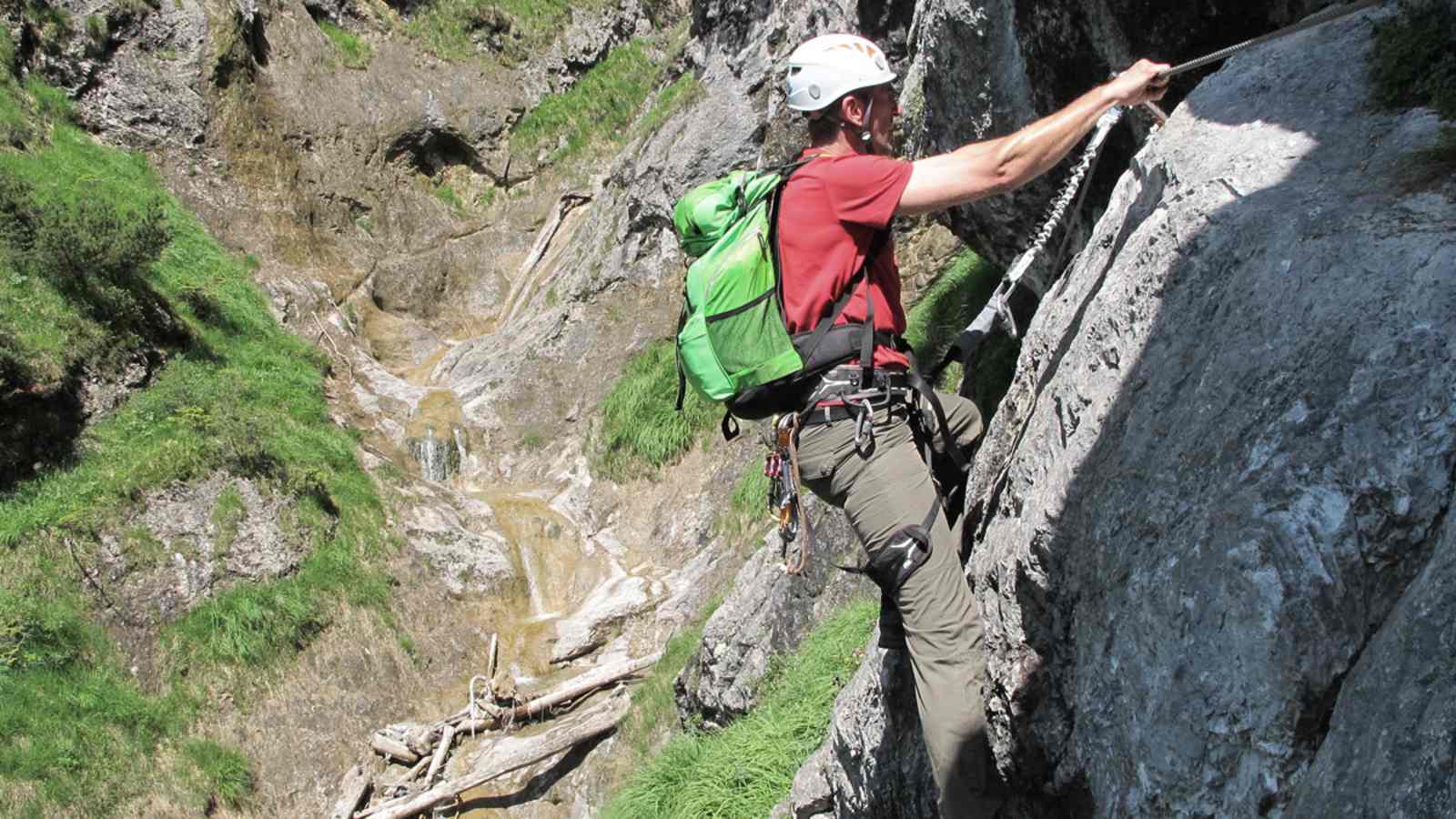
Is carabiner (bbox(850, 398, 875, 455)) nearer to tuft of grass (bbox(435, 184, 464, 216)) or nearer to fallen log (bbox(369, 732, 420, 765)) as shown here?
fallen log (bbox(369, 732, 420, 765))

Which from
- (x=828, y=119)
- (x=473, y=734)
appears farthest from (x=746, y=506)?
(x=828, y=119)

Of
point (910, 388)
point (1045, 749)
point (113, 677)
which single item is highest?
point (910, 388)

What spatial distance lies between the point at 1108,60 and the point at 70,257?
14733mm

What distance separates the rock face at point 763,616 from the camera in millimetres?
8617

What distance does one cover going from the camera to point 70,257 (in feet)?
48.4

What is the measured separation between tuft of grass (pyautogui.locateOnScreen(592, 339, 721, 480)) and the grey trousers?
1148cm

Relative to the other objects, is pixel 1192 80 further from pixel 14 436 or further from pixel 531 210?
pixel 531 210

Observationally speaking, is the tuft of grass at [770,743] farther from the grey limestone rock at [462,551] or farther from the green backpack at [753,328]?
the grey limestone rock at [462,551]

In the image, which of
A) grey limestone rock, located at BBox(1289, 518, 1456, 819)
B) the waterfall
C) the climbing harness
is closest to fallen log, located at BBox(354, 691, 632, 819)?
the waterfall

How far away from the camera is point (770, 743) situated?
7.39m

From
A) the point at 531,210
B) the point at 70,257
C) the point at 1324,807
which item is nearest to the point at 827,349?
the point at 1324,807

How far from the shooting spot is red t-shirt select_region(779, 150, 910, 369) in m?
3.59

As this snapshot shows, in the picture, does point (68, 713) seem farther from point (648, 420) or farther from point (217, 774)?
point (648, 420)

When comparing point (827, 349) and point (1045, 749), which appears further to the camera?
point (827, 349)
